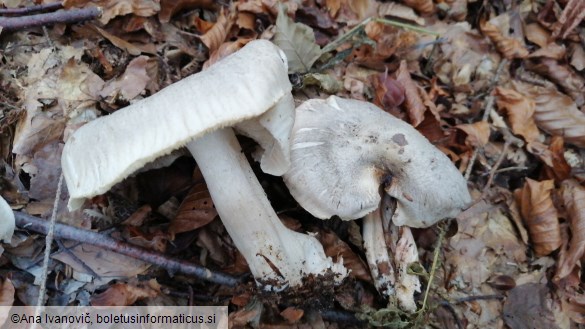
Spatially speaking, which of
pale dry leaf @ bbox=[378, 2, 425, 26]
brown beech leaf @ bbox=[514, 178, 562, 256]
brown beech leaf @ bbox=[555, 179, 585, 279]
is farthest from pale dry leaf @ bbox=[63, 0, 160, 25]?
brown beech leaf @ bbox=[555, 179, 585, 279]

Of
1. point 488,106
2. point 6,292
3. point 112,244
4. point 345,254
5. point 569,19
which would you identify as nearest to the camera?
point 6,292

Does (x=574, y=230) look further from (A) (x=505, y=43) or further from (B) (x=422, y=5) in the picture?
(B) (x=422, y=5)

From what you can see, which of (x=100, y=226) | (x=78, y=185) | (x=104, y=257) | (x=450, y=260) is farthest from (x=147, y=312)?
(x=450, y=260)

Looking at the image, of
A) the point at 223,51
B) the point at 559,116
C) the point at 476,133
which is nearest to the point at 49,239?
the point at 223,51

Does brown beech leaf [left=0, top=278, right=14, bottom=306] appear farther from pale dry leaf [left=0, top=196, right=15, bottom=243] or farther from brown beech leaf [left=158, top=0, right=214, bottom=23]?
brown beech leaf [left=158, top=0, right=214, bottom=23]

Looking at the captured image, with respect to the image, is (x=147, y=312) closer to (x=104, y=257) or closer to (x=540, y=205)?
(x=104, y=257)

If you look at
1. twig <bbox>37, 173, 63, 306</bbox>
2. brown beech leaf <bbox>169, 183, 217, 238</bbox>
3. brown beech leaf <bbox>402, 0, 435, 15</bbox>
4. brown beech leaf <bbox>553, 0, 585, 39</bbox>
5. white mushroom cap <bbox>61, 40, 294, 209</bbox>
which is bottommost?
brown beech leaf <bbox>169, 183, 217, 238</bbox>
